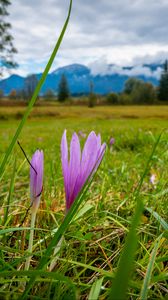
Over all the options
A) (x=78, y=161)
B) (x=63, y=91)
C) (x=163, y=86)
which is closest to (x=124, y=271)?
(x=78, y=161)

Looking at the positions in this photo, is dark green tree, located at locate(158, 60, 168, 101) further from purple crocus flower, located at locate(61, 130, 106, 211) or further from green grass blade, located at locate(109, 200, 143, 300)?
green grass blade, located at locate(109, 200, 143, 300)

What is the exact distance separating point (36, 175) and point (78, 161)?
3.7 inches

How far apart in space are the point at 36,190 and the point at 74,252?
1.04ft

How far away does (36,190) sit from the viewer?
2.02ft

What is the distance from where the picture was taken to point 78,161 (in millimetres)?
553

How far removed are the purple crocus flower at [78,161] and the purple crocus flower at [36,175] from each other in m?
0.05

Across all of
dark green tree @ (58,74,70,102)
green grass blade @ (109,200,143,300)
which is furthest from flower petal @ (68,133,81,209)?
dark green tree @ (58,74,70,102)

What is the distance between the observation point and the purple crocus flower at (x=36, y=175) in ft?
1.92

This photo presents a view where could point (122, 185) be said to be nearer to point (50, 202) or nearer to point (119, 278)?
point (50, 202)

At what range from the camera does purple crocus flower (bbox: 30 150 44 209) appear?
23.0 inches

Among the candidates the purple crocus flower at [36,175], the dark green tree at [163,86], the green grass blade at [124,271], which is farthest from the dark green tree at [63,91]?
the green grass blade at [124,271]

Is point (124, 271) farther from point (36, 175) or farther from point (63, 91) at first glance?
point (63, 91)

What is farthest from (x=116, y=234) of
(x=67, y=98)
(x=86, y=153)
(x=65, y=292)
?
(x=67, y=98)

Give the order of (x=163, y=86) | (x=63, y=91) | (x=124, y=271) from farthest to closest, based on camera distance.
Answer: (x=63, y=91) → (x=163, y=86) → (x=124, y=271)
